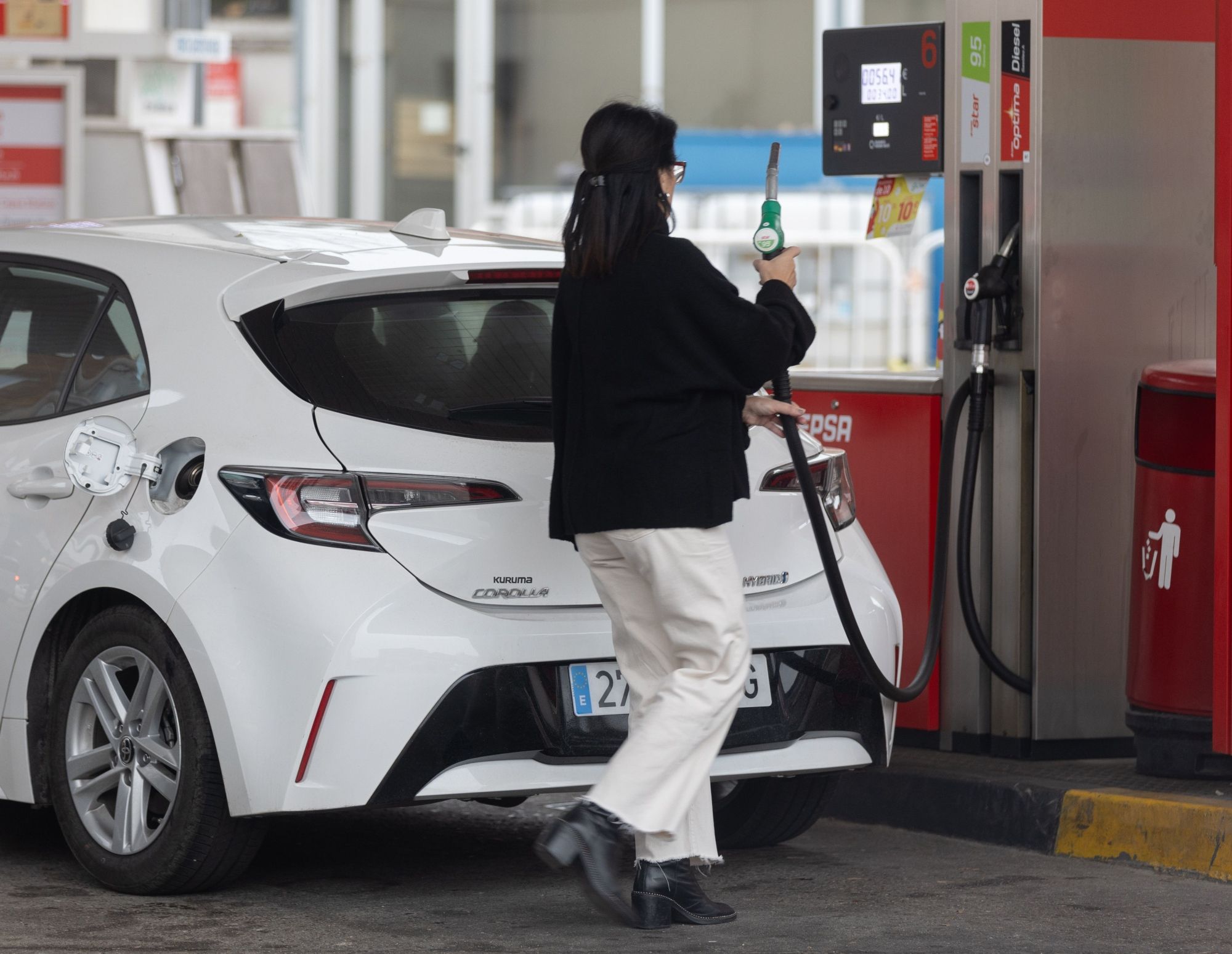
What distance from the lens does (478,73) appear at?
891 inches

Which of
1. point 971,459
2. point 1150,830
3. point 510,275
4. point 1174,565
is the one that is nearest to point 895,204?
point 971,459

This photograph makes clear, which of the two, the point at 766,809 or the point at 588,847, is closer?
the point at 588,847

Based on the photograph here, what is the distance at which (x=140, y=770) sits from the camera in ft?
15.6

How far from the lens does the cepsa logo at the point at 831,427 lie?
6582 mm

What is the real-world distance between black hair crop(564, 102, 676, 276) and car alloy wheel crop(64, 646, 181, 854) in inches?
52.4

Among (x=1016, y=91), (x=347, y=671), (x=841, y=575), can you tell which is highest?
(x=1016, y=91)

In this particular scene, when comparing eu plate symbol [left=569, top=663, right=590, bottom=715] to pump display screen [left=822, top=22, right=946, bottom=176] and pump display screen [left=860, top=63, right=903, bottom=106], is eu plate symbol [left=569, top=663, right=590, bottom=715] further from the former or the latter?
pump display screen [left=860, top=63, right=903, bottom=106]

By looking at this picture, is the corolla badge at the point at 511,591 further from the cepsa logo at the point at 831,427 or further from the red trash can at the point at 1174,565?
the cepsa logo at the point at 831,427

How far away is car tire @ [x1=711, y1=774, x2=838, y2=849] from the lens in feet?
17.7

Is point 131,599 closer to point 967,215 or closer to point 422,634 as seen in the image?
point 422,634

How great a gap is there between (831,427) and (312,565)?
8.52 feet

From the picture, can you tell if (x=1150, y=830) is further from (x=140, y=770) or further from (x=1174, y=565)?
(x=140, y=770)

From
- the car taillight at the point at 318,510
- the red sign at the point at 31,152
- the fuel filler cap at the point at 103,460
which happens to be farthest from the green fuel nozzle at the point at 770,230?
the red sign at the point at 31,152

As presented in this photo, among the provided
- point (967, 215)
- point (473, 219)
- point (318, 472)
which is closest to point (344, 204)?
point (473, 219)
